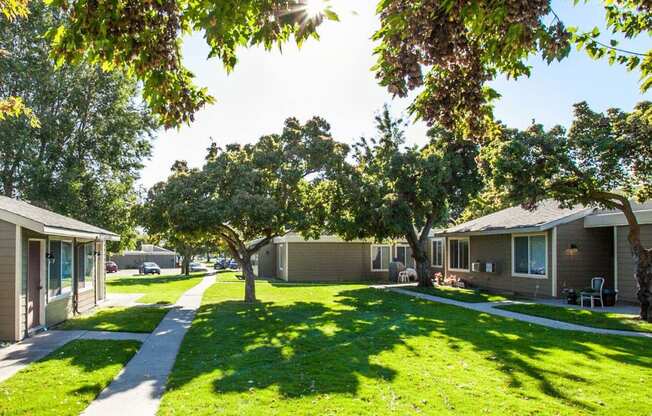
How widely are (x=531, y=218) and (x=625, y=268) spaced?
396 centimetres

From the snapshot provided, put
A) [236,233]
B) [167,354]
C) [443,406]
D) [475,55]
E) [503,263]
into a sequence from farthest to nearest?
[503,263], [236,233], [167,354], [443,406], [475,55]

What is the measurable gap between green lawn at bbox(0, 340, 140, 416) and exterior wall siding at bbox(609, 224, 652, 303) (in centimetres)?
→ 1456

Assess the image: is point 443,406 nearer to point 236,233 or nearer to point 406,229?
point 236,233

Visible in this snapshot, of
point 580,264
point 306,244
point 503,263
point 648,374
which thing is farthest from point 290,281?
point 648,374

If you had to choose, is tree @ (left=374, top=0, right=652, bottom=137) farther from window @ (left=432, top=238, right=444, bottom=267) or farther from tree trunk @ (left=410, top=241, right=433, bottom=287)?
window @ (left=432, top=238, right=444, bottom=267)

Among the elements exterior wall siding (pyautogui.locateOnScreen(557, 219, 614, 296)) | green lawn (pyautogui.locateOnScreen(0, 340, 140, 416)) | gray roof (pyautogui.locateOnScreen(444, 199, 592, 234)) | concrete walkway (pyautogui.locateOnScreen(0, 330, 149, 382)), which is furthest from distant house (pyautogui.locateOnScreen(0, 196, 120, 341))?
exterior wall siding (pyautogui.locateOnScreen(557, 219, 614, 296))

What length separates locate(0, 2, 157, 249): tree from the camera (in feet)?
75.5

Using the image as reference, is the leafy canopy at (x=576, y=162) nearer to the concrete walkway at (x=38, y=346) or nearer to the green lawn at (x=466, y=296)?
the green lawn at (x=466, y=296)

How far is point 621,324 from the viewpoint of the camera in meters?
12.1

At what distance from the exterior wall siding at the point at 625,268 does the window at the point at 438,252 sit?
13296mm

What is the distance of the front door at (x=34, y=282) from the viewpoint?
11263 millimetres

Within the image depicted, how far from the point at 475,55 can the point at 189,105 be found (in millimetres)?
3297

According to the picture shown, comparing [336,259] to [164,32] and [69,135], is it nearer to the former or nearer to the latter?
[69,135]

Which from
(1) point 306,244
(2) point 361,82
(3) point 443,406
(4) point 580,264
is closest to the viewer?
(3) point 443,406
